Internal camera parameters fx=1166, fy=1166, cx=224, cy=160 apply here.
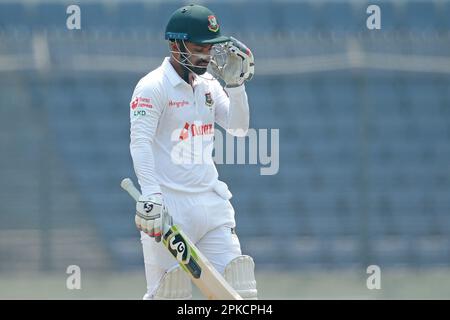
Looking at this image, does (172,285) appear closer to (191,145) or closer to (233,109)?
(191,145)

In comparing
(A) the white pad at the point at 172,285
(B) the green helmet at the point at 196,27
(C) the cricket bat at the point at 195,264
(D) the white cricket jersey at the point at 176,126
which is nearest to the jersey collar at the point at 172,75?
(D) the white cricket jersey at the point at 176,126

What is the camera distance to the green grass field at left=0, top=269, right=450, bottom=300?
552 centimetres

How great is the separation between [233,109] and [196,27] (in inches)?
12.0

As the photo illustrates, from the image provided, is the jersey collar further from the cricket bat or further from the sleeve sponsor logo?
the cricket bat

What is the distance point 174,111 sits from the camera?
387 cm

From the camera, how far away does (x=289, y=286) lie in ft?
19.0

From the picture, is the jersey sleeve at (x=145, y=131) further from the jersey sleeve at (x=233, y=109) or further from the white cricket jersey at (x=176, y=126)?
the jersey sleeve at (x=233, y=109)

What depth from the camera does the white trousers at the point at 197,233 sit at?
3.88 metres

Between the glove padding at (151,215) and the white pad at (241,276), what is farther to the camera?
the white pad at (241,276)

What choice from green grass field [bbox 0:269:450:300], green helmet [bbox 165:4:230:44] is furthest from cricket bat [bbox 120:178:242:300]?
green grass field [bbox 0:269:450:300]

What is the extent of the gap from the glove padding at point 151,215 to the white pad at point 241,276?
0.95 feet

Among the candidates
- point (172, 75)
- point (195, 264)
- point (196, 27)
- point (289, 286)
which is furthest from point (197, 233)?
point (289, 286)

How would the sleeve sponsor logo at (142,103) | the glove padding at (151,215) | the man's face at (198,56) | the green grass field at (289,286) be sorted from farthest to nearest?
1. the green grass field at (289,286)
2. the man's face at (198,56)
3. the sleeve sponsor logo at (142,103)
4. the glove padding at (151,215)

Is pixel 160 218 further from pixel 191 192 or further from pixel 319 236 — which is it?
pixel 319 236
